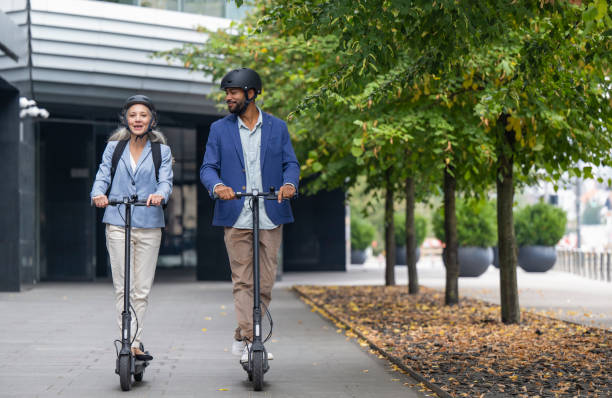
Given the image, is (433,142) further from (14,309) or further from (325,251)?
(325,251)

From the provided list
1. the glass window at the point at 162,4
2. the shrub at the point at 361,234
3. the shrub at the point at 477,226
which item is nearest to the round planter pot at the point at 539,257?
the shrub at the point at 477,226

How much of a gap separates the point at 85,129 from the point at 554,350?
55.0 feet

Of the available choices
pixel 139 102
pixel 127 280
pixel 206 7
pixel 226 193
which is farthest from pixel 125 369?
pixel 206 7

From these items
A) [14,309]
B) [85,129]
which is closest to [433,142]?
[14,309]

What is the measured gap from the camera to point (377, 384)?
20.8ft

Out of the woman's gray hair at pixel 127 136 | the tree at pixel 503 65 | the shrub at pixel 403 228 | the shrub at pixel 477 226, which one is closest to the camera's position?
the tree at pixel 503 65

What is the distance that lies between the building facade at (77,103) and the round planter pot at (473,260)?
19.8ft

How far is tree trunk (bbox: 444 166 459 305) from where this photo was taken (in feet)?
43.5

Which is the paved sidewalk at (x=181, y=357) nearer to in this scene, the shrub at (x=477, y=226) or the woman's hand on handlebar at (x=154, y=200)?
the woman's hand on handlebar at (x=154, y=200)

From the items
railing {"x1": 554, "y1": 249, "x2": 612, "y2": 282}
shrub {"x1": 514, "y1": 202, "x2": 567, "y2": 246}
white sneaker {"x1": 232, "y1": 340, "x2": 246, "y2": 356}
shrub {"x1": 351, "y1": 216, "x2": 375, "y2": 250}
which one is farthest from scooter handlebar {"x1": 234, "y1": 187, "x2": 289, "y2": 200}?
shrub {"x1": 351, "y1": 216, "x2": 375, "y2": 250}

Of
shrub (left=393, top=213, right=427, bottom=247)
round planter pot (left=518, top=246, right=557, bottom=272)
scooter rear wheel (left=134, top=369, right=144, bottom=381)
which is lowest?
round planter pot (left=518, top=246, right=557, bottom=272)

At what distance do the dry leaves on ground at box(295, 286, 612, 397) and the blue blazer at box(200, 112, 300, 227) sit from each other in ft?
5.77

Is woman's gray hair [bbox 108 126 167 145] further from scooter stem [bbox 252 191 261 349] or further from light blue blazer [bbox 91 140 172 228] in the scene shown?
scooter stem [bbox 252 191 261 349]

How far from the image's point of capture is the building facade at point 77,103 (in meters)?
17.7
